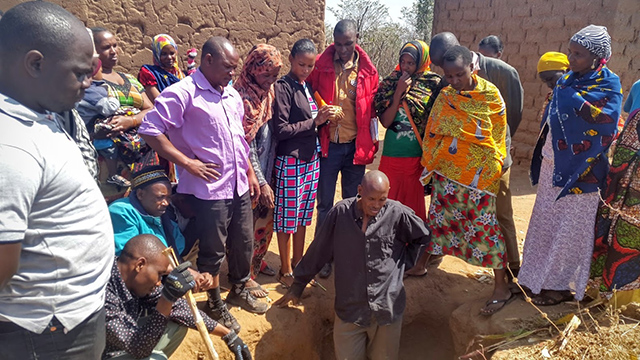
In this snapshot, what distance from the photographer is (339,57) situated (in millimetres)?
3738

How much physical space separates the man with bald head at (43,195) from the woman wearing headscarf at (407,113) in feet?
8.15

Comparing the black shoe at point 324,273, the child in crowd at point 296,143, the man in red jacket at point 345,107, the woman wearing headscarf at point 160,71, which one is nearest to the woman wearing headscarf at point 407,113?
the man in red jacket at point 345,107

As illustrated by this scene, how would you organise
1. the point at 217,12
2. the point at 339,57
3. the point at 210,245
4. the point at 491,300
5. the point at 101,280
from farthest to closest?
1. the point at 217,12
2. the point at 339,57
3. the point at 491,300
4. the point at 210,245
5. the point at 101,280

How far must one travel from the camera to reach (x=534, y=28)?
7.18 m

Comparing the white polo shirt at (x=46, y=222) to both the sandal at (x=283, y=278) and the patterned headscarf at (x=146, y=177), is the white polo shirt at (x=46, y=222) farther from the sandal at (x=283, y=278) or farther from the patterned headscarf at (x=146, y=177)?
the sandal at (x=283, y=278)

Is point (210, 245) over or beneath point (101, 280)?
beneath

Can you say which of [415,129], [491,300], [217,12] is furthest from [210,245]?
[217,12]

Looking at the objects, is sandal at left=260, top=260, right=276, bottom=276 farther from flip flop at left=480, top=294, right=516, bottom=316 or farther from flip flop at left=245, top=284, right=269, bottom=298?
flip flop at left=480, top=294, right=516, bottom=316

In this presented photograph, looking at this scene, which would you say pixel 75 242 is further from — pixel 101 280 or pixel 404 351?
pixel 404 351

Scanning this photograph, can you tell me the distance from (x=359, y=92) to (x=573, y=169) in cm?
157

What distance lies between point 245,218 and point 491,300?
1.80 meters

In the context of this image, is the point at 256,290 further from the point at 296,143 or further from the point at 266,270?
the point at 296,143

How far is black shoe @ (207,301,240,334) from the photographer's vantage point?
3215mm

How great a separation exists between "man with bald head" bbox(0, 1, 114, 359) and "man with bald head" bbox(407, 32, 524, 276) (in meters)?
2.49
